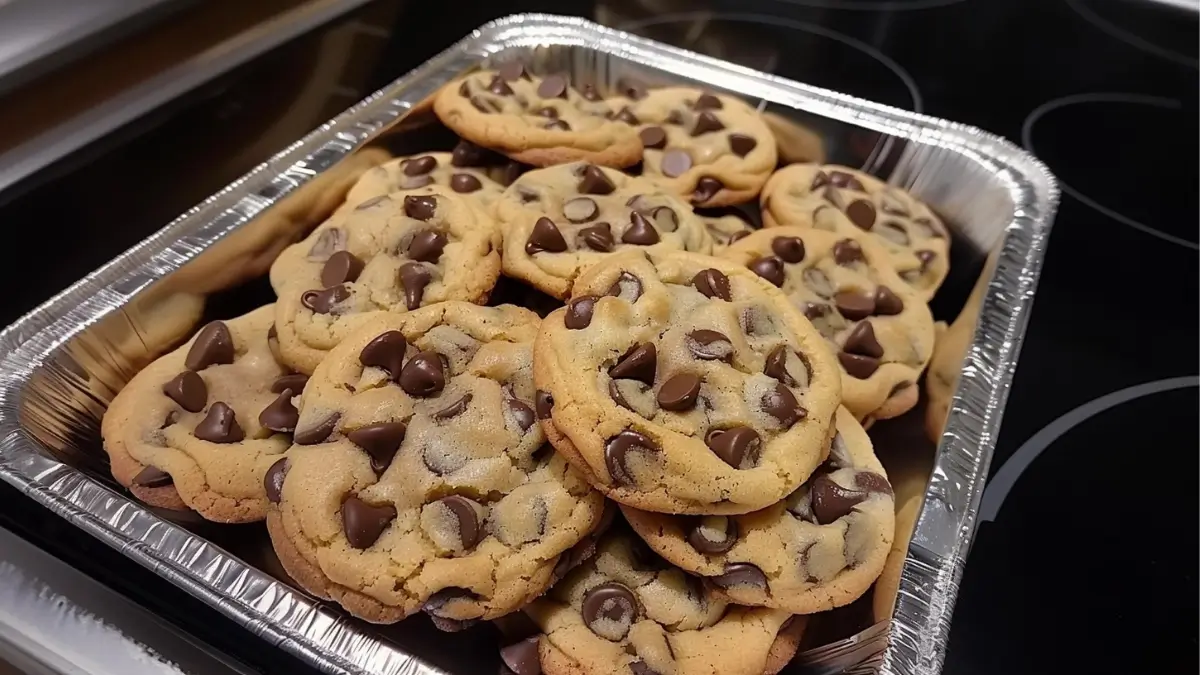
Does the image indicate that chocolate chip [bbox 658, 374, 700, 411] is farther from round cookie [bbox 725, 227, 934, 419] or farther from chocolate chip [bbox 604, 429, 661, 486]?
round cookie [bbox 725, 227, 934, 419]

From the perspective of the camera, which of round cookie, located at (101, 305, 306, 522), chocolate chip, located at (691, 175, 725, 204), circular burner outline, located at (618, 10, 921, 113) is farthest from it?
circular burner outline, located at (618, 10, 921, 113)

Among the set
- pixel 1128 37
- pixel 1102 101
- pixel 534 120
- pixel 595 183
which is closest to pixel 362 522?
pixel 595 183

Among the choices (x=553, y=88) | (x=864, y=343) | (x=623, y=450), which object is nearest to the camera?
(x=623, y=450)

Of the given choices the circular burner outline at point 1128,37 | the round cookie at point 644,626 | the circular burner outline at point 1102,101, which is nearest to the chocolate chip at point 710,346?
the round cookie at point 644,626

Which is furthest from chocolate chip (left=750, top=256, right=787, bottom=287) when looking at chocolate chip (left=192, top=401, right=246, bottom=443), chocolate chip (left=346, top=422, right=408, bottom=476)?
chocolate chip (left=192, top=401, right=246, bottom=443)

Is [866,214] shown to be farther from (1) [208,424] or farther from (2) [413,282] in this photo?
(1) [208,424]
